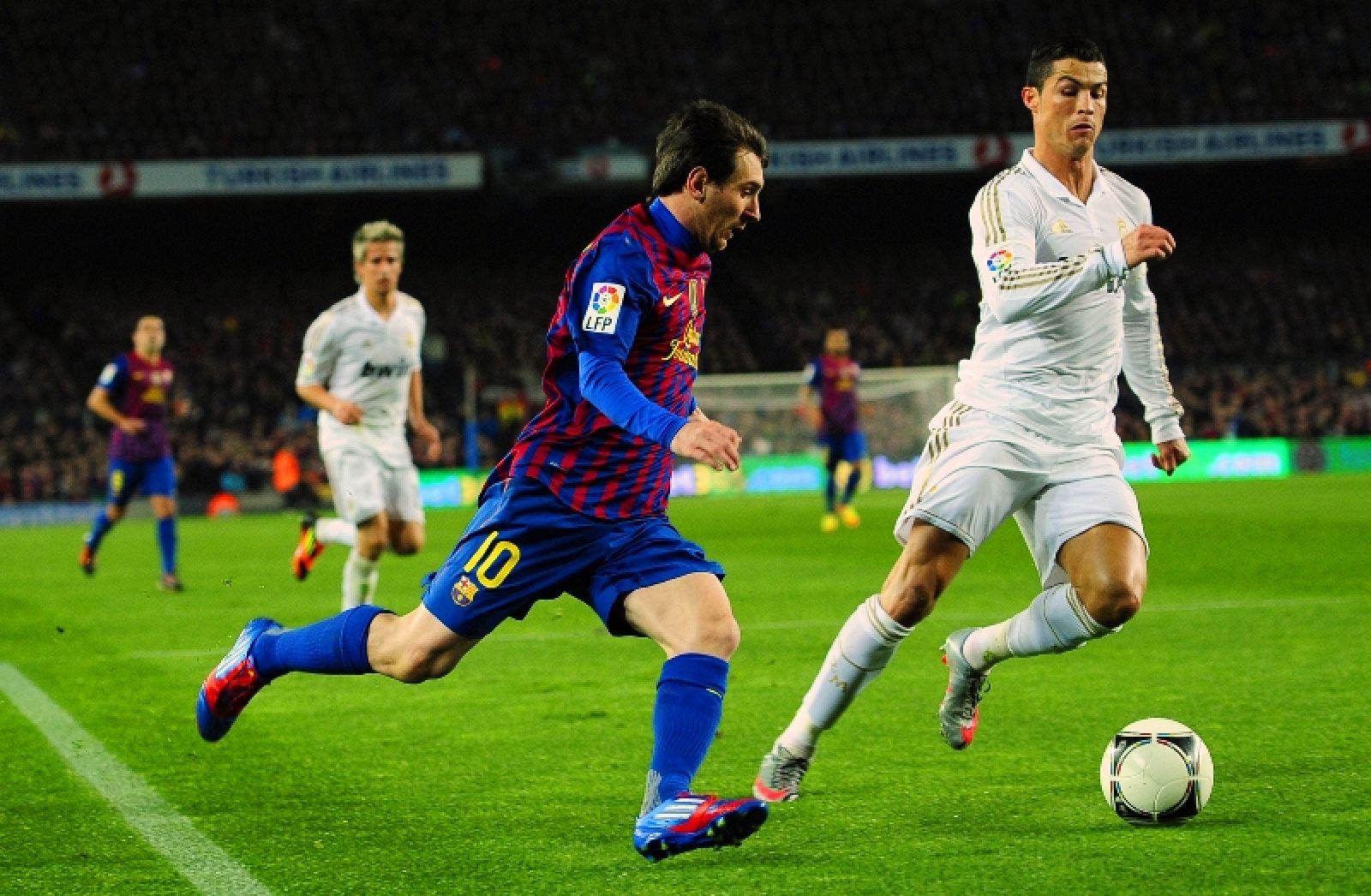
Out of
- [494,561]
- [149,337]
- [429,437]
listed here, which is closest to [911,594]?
[494,561]

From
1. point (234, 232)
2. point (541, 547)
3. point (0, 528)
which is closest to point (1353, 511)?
point (541, 547)

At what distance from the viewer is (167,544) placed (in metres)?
12.9

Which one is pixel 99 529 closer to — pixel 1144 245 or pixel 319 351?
pixel 319 351

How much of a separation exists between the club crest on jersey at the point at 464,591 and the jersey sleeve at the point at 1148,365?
7.51ft

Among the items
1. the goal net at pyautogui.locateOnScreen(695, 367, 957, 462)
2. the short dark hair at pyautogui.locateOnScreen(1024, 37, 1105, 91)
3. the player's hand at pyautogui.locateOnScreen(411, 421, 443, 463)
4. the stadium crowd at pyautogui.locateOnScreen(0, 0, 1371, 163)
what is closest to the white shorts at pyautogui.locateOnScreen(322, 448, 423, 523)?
the player's hand at pyautogui.locateOnScreen(411, 421, 443, 463)

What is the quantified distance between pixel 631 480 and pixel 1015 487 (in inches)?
49.9

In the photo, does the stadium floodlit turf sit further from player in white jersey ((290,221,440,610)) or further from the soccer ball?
player in white jersey ((290,221,440,610))

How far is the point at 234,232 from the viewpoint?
119ft

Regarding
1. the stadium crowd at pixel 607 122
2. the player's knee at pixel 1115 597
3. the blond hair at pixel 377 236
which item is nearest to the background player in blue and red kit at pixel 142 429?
the blond hair at pixel 377 236

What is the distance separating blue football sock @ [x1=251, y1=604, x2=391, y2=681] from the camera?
4.70 metres

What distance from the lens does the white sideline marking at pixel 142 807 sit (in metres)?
4.06

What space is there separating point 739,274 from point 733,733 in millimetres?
31062

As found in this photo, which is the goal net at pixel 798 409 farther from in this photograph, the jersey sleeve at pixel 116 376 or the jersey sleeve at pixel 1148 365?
the jersey sleeve at pixel 1148 365

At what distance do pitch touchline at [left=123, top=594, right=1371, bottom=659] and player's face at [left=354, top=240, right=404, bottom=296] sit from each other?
6.50ft
